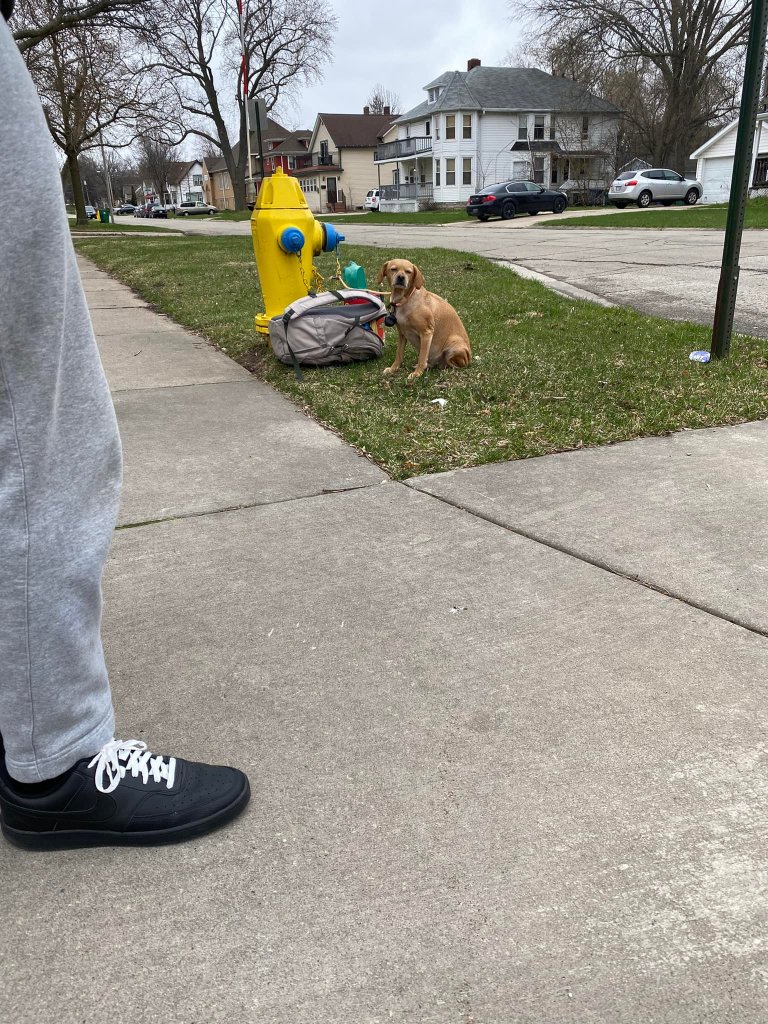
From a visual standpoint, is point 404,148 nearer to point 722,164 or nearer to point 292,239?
point 722,164

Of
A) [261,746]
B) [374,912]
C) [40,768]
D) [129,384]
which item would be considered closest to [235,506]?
[261,746]

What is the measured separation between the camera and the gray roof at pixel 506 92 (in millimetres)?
50094

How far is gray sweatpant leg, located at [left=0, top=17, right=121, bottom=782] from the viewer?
1.27 meters

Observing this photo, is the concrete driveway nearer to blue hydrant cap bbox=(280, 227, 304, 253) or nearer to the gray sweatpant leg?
blue hydrant cap bbox=(280, 227, 304, 253)

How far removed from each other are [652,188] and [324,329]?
32.0m

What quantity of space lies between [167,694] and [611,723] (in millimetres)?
1128

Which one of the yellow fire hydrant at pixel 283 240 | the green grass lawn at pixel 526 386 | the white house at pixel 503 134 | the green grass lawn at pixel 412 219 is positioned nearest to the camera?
the green grass lawn at pixel 526 386

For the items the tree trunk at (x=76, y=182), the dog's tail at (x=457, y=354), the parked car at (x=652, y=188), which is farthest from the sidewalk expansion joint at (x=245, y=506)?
the tree trunk at (x=76, y=182)

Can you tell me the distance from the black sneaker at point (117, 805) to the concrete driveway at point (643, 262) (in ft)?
19.3

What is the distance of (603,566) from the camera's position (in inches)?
104

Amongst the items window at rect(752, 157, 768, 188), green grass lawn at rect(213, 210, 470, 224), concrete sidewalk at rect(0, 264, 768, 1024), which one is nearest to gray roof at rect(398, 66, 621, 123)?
window at rect(752, 157, 768, 188)

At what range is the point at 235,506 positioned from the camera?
129 inches

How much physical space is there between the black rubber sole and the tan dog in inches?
153

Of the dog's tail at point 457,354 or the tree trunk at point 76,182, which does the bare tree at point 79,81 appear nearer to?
the tree trunk at point 76,182
